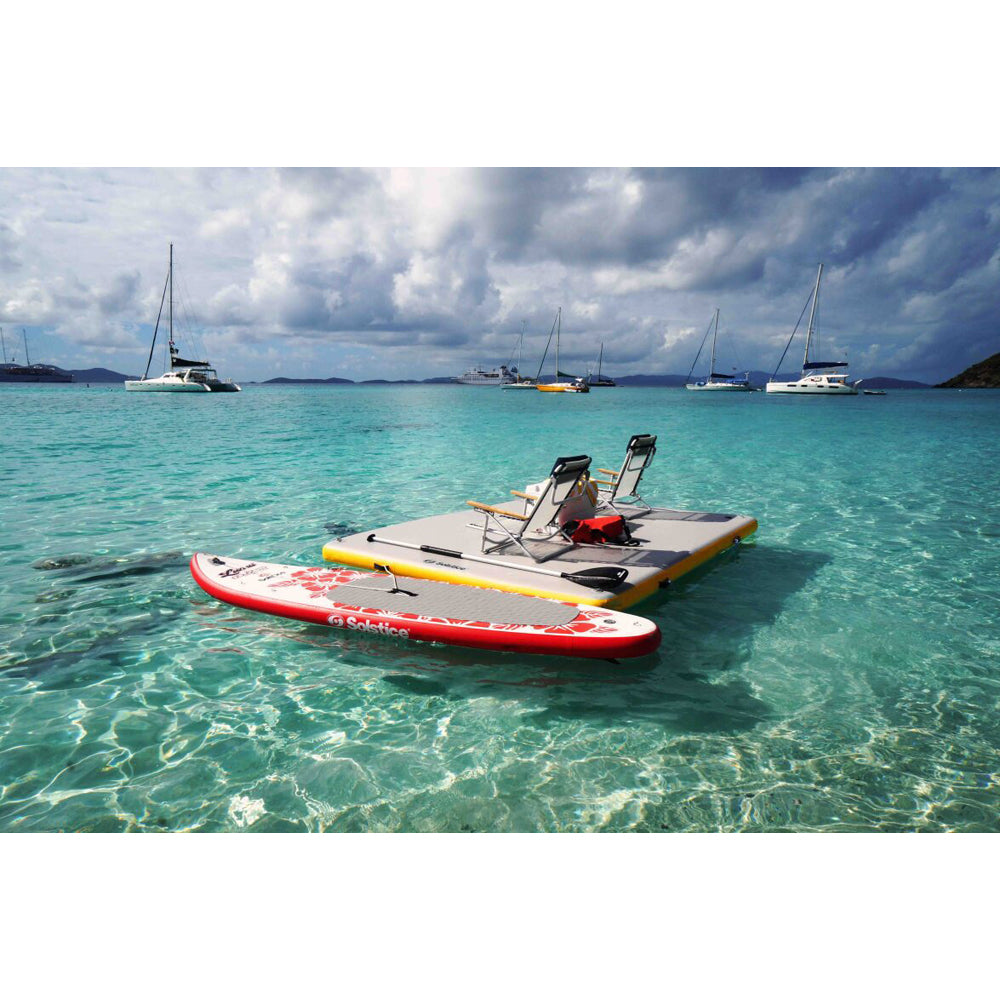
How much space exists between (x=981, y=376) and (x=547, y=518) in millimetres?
221892

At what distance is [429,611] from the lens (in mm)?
7027

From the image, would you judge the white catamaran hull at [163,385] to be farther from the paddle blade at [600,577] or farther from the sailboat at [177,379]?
the paddle blade at [600,577]

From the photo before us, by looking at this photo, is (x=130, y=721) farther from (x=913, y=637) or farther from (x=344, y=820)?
(x=913, y=637)

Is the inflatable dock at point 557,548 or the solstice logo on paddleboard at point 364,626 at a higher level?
the inflatable dock at point 557,548

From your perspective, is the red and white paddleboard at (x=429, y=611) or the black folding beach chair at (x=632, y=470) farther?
the black folding beach chair at (x=632, y=470)

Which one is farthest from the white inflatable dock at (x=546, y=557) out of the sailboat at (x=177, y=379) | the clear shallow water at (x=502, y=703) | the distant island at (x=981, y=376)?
the distant island at (x=981, y=376)

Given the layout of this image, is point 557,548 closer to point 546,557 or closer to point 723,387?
point 546,557

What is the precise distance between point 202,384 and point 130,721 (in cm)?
9249

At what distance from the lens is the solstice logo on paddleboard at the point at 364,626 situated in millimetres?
6989

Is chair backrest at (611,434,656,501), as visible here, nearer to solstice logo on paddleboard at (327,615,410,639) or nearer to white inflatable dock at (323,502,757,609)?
white inflatable dock at (323,502,757,609)

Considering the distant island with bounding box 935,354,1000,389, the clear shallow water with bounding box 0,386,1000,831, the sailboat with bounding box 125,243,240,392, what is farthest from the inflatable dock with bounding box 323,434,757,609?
the distant island with bounding box 935,354,1000,389

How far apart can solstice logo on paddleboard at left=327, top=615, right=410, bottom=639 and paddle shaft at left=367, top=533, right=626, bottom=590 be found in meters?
1.82

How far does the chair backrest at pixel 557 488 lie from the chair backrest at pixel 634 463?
196 centimetres

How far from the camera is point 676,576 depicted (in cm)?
865
